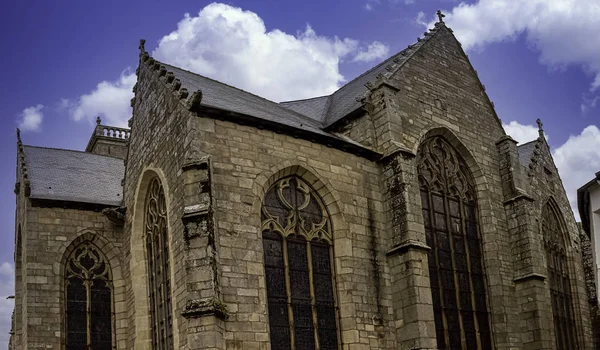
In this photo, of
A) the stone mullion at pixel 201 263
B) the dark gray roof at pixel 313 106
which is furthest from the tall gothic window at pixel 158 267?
the dark gray roof at pixel 313 106

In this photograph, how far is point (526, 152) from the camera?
26719mm

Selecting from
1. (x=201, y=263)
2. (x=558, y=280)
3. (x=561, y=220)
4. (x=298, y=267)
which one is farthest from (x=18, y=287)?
(x=561, y=220)

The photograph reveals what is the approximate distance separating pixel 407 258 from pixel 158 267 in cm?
595

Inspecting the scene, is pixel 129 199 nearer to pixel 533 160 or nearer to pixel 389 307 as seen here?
pixel 389 307

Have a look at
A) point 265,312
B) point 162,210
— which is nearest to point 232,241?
point 265,312

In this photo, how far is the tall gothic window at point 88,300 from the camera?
1869 centimetres

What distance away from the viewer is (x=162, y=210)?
17.3m

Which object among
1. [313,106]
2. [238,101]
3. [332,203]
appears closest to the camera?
[332,203]

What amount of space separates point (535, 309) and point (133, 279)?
35.3ft

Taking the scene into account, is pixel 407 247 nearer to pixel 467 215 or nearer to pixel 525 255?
pixel 467 215

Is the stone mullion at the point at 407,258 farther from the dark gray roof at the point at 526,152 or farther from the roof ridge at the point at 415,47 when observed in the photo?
the dark gray roof at the point at 526,152

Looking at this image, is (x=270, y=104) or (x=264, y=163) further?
(x=270, y=104)

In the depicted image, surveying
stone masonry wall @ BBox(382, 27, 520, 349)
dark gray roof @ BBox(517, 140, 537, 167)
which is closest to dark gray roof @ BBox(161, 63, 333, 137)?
stone masonry wall @ BBox(382, 27, 520, 349)

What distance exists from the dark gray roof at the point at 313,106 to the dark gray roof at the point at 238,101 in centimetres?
106
